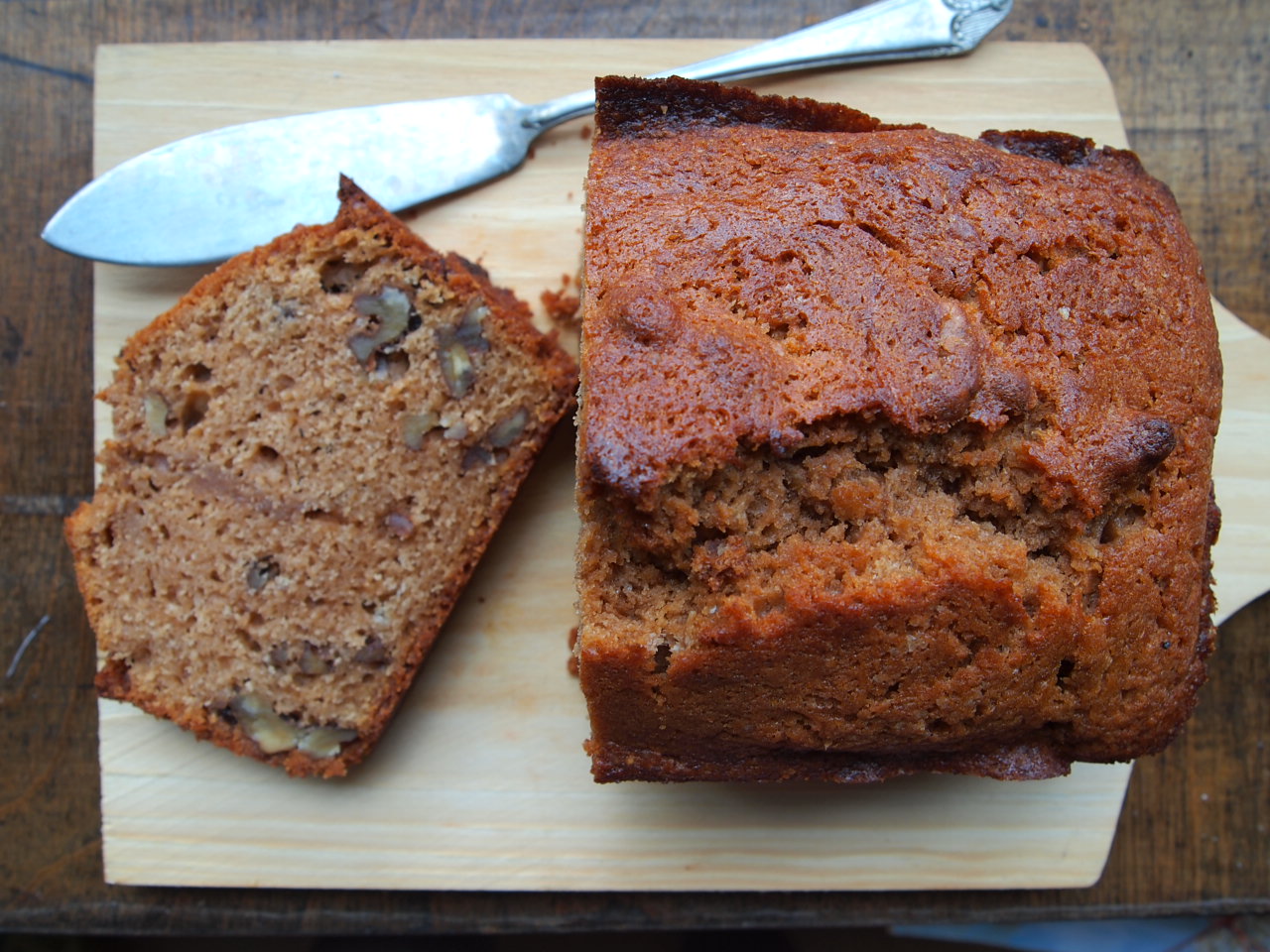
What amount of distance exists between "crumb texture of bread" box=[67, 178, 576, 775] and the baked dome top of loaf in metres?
0.65

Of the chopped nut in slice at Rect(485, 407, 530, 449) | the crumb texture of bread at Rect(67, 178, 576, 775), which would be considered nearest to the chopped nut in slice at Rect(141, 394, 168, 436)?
the crumb texture of bread at Rect(67, 178, 576, 775)

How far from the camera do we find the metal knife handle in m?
2.16

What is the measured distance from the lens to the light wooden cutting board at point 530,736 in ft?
7.16

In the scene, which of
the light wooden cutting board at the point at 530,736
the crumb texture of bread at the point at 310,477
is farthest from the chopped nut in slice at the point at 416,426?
the light wooden cutting board at the point at 530,736

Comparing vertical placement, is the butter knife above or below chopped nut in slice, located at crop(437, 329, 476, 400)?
above

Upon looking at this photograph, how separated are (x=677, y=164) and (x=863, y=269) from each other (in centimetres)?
41

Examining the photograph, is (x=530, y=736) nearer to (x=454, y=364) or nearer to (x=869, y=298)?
(x=454, y=364)

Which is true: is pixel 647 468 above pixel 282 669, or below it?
above

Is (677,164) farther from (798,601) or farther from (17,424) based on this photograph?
(17,424)

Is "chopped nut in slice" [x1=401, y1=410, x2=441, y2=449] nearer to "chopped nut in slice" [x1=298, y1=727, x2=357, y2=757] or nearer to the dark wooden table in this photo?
"chopped nut in slice" [x1=298, y1=727, x2=357, y2=757]

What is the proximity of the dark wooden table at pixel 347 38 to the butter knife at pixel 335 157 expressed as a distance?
0.71 ft

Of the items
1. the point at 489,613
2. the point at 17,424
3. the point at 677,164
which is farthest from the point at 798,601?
the point at 17,424

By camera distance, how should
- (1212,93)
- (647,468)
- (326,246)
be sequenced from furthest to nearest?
1. (1212,93)
2. (326,246)
3. (647,468)

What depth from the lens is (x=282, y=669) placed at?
208 centimetres
